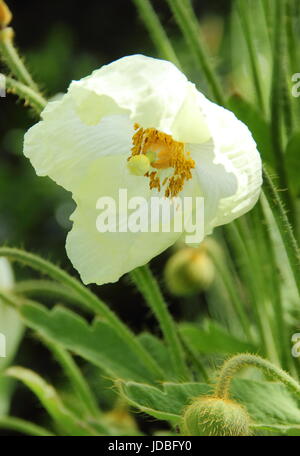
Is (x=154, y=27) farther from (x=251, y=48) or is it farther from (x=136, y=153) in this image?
(x=136, y=153)

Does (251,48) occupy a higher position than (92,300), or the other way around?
(251,48)

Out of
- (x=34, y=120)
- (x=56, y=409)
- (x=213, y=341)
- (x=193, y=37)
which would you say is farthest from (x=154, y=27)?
(x=34, y=120)

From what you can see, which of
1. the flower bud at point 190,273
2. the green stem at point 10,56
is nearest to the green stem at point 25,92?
the green stem at point 10,56

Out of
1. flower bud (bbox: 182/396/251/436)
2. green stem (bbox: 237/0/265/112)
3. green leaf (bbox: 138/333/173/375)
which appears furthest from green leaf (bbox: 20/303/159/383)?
green stem (bbox: 237/0/265/112)

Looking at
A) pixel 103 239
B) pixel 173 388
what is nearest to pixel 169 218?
pixel 103 239
